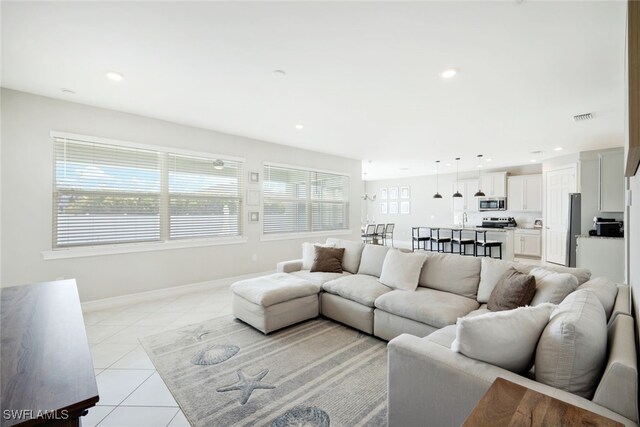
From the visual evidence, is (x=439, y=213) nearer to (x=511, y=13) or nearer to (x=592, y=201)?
(x=592, y=201)

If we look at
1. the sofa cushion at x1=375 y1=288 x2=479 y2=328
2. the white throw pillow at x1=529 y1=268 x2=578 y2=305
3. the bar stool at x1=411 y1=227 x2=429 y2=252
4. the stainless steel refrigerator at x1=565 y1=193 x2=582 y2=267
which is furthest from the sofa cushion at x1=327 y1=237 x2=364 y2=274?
the stainless steel refrigerator at x1=565 y1=193 x2=582 y2=267

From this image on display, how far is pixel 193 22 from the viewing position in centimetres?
208

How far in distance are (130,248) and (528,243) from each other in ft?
30.7

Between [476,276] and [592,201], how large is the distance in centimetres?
461

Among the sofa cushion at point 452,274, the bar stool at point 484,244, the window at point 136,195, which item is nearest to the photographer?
the sofa cushion at point 452,274

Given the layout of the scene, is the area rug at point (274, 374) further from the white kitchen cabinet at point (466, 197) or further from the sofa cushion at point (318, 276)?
the white kitchen cabinet at point (466, 197)

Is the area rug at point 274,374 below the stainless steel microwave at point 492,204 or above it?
below

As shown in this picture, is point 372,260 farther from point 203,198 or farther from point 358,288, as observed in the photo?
point 203,198

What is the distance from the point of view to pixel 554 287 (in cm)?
202

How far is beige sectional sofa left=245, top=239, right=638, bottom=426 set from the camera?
105 centimetres

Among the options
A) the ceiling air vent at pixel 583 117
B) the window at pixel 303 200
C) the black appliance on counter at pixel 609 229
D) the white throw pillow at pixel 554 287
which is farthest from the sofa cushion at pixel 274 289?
the black appliance on counter at pixel 609 229

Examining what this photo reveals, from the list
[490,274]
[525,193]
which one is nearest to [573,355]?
[490,274]

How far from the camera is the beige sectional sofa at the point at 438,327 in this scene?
1.05 metres

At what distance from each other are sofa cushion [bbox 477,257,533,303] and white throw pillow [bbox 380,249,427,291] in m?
0.58
